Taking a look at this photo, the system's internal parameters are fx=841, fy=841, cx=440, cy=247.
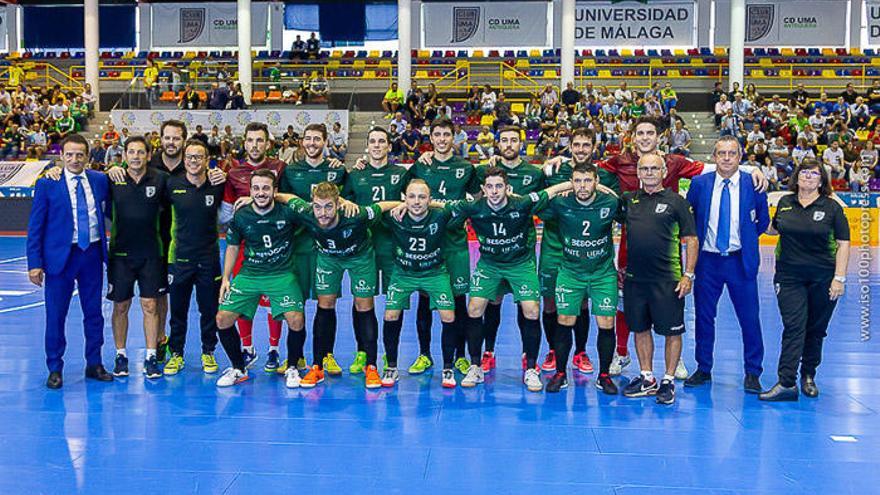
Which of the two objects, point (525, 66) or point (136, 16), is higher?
point (136, 16)

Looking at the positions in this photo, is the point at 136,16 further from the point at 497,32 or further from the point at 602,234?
the point at 602,234

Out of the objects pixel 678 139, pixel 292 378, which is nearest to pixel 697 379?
pixel 292 378

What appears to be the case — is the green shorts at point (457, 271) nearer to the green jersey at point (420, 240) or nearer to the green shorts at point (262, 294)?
the green jersey at point (420, 240)

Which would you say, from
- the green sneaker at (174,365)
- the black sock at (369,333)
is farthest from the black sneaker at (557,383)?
the green sneaker at (174,365)

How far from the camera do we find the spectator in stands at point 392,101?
23578 mm

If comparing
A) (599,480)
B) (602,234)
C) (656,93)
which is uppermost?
(656,93)

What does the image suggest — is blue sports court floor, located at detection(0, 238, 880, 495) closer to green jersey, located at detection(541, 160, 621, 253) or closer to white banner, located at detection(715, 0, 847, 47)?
green jersey, located at detection(541, 160, 621, 253)

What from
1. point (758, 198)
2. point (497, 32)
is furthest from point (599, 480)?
point (497, 32)

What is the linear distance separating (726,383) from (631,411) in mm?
1149

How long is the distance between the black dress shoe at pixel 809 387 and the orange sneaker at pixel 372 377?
119 inches

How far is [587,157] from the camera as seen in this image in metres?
6.25

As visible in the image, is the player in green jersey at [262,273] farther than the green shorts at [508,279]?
No

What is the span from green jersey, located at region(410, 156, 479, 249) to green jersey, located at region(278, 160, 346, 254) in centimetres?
69

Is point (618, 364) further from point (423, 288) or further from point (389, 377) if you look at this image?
point (389, 377)
